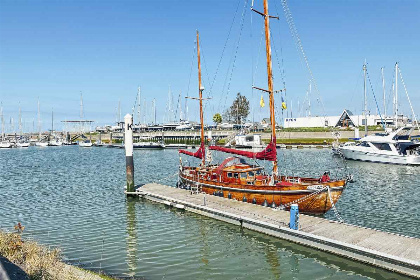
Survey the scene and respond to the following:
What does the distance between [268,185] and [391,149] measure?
42.1 m

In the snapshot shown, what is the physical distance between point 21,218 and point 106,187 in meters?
12.4

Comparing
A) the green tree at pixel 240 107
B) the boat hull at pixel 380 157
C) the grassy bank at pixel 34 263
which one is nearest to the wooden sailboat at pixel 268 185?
the grassy bank at pixel 34 263

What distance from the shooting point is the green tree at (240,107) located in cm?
15664

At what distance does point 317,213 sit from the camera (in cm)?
2244

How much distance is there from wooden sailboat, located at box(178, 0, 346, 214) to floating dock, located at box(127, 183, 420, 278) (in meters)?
1.06

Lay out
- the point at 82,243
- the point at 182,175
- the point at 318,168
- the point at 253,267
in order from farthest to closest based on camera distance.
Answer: the point at 318,168, the point at 182,175, the point at 82,243, the point at 253,267

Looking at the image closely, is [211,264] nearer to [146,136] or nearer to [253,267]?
[253,267]

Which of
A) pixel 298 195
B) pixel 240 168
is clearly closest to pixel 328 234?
pixel 298 195

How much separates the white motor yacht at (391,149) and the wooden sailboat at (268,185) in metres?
36.6

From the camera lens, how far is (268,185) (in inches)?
894

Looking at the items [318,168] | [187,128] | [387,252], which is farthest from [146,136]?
[387,252]

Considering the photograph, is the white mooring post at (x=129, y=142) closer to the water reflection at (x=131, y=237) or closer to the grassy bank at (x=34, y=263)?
the water reflection at (x=131, y=237)

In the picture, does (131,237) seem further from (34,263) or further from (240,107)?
(240,107)

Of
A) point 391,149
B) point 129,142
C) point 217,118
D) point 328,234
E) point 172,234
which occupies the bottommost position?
point 172,234
